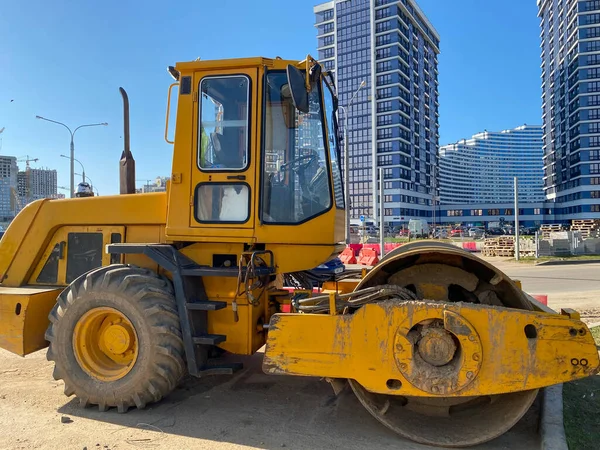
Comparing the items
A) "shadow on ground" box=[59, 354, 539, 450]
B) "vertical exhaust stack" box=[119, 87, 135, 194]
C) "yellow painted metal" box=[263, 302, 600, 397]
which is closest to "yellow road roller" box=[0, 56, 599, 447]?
Answer: "yellow painted metal" box=[263, 302, 600, 397]

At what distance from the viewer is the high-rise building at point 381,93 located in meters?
92.8

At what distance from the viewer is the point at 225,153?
453cm

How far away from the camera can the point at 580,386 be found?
15.8ft

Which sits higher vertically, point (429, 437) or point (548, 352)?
point (548, 352)

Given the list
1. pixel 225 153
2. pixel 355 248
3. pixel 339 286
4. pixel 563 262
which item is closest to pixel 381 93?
pixel 563 262

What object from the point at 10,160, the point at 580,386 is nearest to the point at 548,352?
the point at 580,386

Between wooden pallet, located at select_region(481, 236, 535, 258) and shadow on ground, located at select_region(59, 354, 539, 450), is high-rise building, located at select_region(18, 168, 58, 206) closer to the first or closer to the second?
wooden pallet, located at select_region(481, 236, 535, 258)

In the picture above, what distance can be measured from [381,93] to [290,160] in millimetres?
95308

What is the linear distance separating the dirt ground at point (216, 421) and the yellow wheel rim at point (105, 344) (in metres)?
0.40

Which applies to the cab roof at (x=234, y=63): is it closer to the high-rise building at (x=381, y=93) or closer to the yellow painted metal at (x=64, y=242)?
the yellow painted metal at (x=64, y=242)

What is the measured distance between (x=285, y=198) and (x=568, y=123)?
348 ft

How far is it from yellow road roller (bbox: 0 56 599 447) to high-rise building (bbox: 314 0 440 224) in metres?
85.6

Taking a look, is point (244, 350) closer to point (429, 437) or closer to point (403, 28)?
point (429, 437)

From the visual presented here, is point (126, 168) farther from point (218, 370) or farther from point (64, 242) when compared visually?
point (218, 370)
